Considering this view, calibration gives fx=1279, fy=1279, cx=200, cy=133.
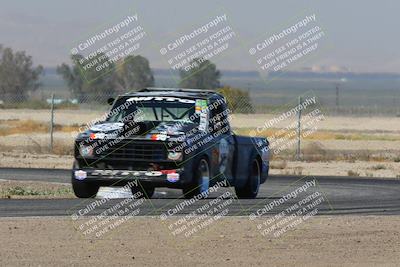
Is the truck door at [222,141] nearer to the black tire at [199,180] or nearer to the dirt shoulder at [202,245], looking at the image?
the black tire at [199,180]

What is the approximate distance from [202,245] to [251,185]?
867 centimetres

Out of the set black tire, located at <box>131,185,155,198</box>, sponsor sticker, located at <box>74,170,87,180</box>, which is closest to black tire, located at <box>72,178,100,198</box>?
sponsor sticker, located at <box>74,170,87,180</box>

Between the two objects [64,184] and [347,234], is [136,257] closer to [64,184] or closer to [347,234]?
[347,234]

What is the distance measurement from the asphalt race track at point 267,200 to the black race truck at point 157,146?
39 cm

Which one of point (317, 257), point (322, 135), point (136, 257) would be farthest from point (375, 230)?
point (322, 135)

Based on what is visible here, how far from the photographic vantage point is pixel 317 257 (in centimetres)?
1405

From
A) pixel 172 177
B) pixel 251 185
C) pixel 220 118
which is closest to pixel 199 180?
pixel 172 177

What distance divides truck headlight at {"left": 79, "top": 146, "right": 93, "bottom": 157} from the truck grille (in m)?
0.18

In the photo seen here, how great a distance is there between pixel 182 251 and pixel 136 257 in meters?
0.83

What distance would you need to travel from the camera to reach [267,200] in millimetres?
22641

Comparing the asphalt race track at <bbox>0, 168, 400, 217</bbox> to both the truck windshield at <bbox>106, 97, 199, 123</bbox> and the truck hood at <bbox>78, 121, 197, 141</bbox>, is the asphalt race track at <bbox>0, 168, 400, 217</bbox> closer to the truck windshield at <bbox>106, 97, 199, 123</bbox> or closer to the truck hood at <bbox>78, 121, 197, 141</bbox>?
the truck hood at <bbox>78, 121, 197, 141</bbox>

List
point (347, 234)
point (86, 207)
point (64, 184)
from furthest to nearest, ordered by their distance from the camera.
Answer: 1. point (64, 184)
2. point (86, 207)
3. point (347, 234)

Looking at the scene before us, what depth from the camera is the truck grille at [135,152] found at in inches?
826

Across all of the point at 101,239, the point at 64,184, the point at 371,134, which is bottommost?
the point at 371,134
